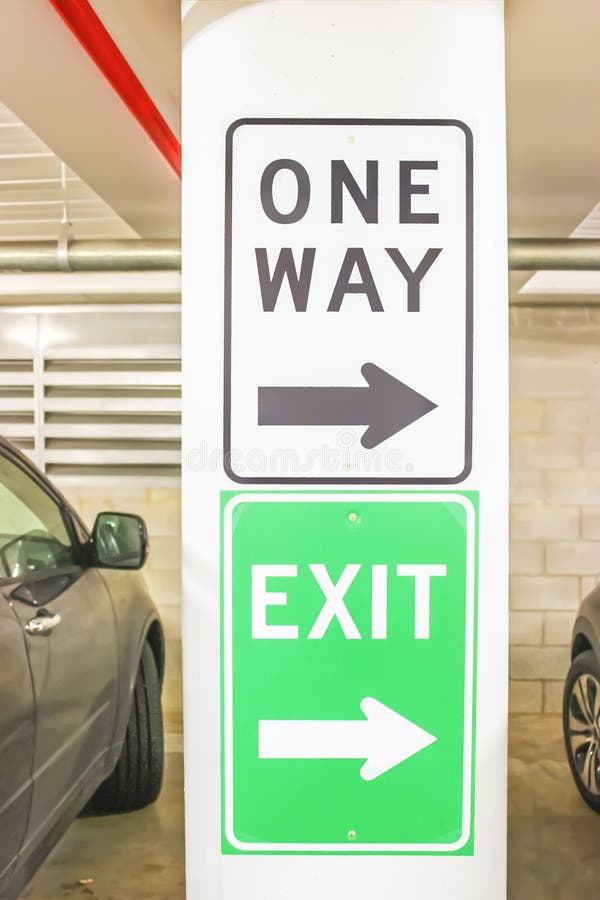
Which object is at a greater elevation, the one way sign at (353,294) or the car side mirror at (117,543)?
the one way sign at (353,294)

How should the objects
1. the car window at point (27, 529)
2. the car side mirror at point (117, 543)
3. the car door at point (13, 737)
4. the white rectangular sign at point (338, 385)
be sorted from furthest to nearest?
1. the car side mirror at point (117, 543)
2. the car window at point (27, 529)
3. the car door at point (13, 737)
4. the white rectangular sign at point (338, 385)

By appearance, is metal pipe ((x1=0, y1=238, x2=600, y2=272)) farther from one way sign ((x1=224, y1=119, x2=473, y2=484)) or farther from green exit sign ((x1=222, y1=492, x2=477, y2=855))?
green exit sign ((x1=222, y1=492, x2=477, y2=855))

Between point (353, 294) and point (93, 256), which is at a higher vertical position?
point (93, 256)

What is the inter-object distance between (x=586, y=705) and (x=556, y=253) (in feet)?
5.91

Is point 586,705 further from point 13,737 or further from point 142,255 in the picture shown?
point 142,255

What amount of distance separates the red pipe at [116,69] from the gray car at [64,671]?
3.43 feet

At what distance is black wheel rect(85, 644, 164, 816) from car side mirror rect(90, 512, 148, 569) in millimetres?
701

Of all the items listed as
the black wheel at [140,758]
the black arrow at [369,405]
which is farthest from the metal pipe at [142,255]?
the black arrow at [369,405]

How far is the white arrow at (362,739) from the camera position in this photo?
4.98 ft

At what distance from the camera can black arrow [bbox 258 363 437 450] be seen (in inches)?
58.7

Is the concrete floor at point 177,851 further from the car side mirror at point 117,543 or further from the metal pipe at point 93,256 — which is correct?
the metal pipe at point 93,256

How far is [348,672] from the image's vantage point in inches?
59.6

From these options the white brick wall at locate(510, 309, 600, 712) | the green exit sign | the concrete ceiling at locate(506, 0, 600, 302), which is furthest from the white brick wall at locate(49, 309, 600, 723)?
Answer: the green exit sign

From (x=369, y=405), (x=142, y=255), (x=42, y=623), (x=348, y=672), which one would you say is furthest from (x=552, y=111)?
(x=42, y=623)
